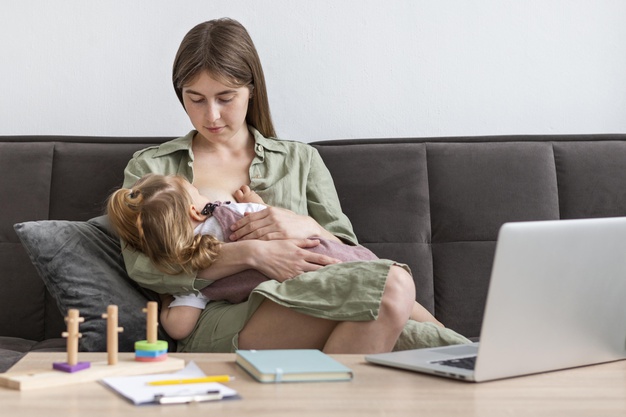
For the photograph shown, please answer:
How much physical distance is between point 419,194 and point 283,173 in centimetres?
38

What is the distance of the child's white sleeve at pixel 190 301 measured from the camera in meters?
1.91

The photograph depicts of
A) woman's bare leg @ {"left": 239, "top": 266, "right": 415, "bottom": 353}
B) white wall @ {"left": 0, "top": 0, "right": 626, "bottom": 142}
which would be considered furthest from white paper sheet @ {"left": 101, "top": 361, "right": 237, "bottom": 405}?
white wall @ {"left": 0, "top": 0, "right": 626, "bottom": 142}

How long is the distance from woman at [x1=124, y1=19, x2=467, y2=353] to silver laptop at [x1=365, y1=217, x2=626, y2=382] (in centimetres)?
39

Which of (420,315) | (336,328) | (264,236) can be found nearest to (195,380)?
(336,328)

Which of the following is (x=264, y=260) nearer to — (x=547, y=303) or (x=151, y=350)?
(x=151, y=350)

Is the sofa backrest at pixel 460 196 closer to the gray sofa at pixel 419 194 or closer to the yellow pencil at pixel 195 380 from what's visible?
the gray sofa at pixel 419 194

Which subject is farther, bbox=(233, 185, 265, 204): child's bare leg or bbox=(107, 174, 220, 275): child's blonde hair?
bbox=(233, 185, 265, 204): child's bare leg

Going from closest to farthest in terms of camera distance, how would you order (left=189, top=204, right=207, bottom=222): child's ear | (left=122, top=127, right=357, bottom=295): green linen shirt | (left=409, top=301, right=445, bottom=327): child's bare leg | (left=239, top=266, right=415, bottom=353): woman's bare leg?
(left=239, top=266, right=415, bottom=353): woman's bare leg → (left=189, top=204, right=207, bottom=222): child's ear → (left=409, top=301, right=445, bottom=327): child's bare leg → (left=122, top=127, right=357, bottom=295): green linen shirt

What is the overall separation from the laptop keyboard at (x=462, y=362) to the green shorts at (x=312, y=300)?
1.27ft

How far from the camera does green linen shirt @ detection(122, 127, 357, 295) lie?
7.19 feet

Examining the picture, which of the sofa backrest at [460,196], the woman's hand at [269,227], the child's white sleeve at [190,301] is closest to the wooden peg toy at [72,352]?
the child's white sleeve at [190,301]

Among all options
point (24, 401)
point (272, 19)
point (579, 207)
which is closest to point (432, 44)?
point (272, 19)

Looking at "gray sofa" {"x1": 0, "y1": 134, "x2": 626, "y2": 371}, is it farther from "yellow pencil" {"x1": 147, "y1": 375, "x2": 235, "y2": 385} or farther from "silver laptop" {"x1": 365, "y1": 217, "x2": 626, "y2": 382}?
"yellow pencil" {"x1": 147, "y1": 375, "x2": 235, "y2": 385}

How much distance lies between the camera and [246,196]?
84.7 inches
